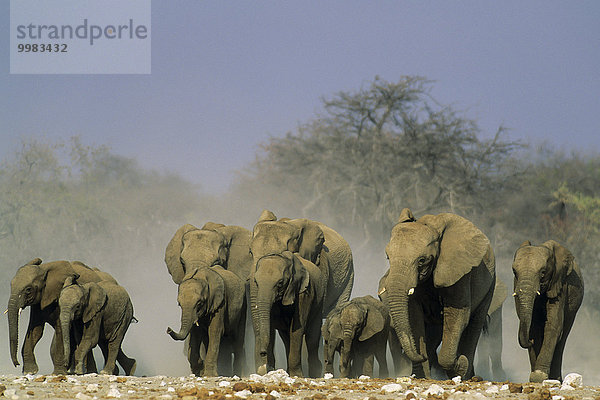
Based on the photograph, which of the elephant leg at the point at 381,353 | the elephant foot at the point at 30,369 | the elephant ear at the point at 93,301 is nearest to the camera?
the elephant leg at the point at 381,353

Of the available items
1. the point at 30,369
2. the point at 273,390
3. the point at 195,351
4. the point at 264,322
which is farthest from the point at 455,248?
the point at 30,369

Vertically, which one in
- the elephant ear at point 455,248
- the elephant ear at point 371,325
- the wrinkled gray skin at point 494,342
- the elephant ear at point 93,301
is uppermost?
the elephant ear at point 455,248

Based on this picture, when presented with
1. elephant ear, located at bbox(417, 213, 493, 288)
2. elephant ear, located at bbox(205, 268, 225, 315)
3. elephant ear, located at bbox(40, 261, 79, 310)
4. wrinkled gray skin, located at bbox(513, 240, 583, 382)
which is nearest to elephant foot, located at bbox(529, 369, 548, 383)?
wrinkled gray skin, located at bbox(513, 240, 583, 382)

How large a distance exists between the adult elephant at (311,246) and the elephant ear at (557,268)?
4.43 meters

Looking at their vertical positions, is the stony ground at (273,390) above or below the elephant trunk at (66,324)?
below

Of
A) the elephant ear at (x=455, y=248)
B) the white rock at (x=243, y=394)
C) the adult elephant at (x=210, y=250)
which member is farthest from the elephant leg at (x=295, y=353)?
Answer: the white rock at (x=243, y=394)

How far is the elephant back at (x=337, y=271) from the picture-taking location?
1895 cm

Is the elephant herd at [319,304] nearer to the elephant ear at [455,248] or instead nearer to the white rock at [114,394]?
the elephant ear at [455,248]

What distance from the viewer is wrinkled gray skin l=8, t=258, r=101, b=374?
16188 mm

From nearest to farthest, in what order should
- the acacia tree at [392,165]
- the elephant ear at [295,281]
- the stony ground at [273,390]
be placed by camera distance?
the stony ground at [273,390] → the elephant ear at [295,281] → the acacia tree at [392,165]

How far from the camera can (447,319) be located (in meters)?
12.9

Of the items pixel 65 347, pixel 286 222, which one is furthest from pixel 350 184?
pixel 65 347

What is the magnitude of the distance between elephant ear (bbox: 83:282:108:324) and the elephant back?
475cm

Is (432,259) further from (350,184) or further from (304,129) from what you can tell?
(304,129)
